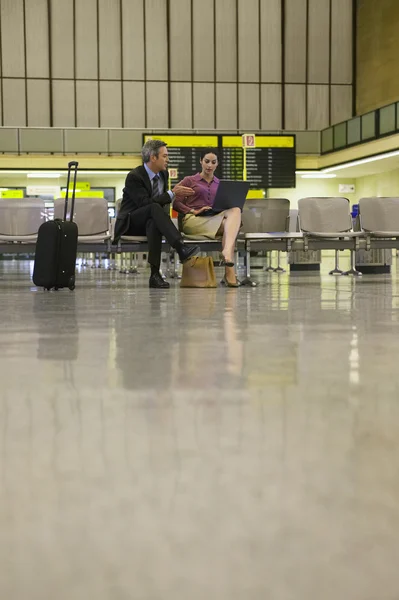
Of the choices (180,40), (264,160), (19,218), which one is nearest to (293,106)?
(264,160)

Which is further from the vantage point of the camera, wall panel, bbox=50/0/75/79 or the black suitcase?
wall panel, bbox=50/0/75/79

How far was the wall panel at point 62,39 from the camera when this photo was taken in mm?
24641

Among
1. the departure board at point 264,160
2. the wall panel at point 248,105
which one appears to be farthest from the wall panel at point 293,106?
the departure board at point 264,160

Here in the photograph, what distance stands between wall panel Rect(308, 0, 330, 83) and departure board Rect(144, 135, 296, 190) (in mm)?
3084

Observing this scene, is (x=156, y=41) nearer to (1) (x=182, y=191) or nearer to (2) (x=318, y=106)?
(2) (x=318, y=106)

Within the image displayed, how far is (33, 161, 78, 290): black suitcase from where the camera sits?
21.1 ft

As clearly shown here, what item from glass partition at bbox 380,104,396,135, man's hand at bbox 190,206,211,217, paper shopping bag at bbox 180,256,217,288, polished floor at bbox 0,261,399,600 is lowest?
polished floor at bbox 0,261,399,600

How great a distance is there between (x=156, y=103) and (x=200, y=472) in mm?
24757

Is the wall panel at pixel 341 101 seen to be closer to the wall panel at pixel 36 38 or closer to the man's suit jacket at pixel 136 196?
the wall panel at pixel 36 38

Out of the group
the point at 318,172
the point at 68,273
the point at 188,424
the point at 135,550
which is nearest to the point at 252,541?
the point at 135,550

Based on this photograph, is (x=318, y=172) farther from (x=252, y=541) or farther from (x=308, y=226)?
(x=252, y=541)

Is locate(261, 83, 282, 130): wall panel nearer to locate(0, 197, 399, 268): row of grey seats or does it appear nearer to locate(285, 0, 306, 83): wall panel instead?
locate(285, 0, 306, 83): wall panel

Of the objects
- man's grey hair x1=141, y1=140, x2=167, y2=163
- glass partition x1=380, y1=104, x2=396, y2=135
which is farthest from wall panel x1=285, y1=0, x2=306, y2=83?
man's grey hair x1=141, y1=140, x2=167, y2=163

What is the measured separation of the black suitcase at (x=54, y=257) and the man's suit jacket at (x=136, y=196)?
0.92m
